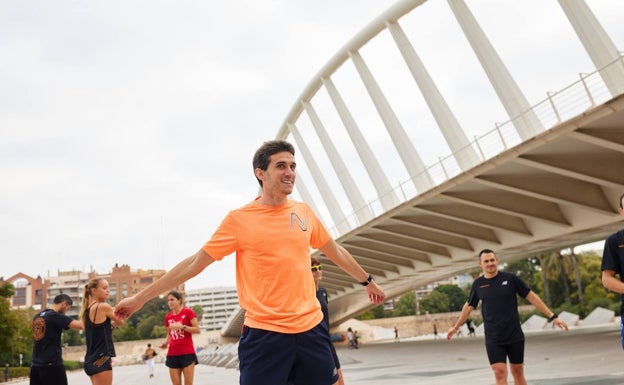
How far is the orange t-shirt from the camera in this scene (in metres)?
3.15

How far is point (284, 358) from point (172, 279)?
754 mm

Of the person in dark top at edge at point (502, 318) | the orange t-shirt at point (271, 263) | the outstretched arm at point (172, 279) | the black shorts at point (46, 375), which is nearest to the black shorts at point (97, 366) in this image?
the black shorts at point (46, 375)

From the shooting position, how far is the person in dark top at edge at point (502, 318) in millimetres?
6320

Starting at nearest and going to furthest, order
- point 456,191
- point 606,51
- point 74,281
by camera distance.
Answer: point 606,51
point 456,191
point 74,281

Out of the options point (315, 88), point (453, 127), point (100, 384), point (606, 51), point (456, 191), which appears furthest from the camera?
point (315, 88)

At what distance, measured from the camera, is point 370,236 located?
1164 inches

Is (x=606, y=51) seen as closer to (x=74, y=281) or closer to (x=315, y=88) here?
(x=315, y=88)

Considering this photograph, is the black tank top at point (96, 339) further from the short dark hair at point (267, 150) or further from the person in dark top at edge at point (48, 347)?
the short dark hair at point (267, 150)

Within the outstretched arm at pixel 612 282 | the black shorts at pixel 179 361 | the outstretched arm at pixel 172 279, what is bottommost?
the black shorts at pixel 179 361

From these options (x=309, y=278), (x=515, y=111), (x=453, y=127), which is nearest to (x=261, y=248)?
(x=309, y=278)

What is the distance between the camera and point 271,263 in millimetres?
3168

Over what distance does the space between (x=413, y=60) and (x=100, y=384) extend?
2068 centimetres

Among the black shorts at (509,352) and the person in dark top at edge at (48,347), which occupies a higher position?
the person in dark top at edge at (48,347)

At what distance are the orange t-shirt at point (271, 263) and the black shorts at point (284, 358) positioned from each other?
2.0 inches
